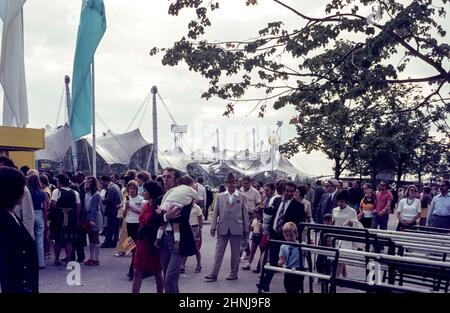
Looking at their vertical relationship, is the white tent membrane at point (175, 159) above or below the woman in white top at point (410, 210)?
above

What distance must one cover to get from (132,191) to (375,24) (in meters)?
5.16

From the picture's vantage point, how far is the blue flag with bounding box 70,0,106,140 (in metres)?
17.8

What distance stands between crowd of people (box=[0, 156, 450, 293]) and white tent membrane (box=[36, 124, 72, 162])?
28.9 metres

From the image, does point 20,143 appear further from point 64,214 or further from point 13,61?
point 64,214

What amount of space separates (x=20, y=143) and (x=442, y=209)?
12088 mm

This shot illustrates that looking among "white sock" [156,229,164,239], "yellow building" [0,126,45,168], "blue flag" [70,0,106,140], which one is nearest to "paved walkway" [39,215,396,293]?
"white sock" [156,229,164,239]

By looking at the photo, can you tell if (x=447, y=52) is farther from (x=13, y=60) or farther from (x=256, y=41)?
(x=13, y=60)

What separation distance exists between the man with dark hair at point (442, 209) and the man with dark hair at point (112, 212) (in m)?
7.32

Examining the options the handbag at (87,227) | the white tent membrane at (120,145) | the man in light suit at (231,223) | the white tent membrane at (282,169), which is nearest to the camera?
the man in light suit at (231,223)

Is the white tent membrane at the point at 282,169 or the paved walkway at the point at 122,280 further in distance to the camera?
the white tent membrane at the point at 282,169

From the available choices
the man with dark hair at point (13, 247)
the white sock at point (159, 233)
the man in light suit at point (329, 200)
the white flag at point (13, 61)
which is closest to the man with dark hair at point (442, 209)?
the man in light suit at point (329, 200)

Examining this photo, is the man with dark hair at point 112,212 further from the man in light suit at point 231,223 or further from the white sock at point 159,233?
the white sock at point 159,233

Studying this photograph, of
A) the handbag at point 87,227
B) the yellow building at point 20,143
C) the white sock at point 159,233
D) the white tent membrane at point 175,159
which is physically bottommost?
the handbag at point 87,227

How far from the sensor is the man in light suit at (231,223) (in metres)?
9.90
